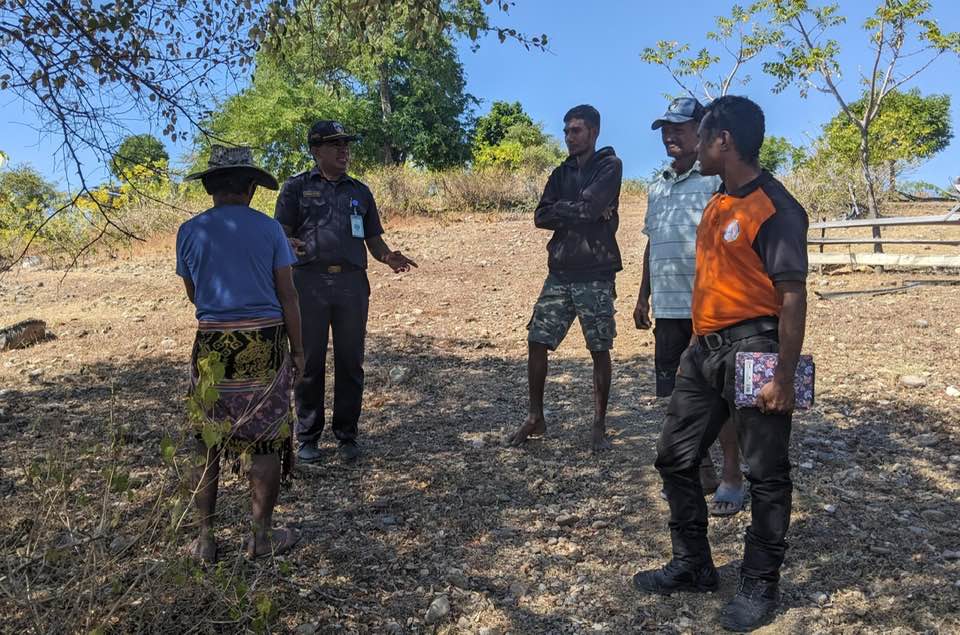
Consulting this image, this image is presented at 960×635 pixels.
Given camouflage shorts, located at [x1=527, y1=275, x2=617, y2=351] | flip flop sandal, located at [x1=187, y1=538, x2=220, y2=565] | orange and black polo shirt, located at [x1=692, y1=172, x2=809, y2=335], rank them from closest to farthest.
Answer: orange and black polo shirt, located at [x1=692, y1=172, x2=809, y2=335]
flip flop sandal, located at [x1=187, y1=538, x2=220, y2=565]
camouflage shorts, located at [x1=527, y1=275, x2=617, y2=351]

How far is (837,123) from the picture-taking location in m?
25.4

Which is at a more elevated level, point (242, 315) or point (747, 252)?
point (747, 252)

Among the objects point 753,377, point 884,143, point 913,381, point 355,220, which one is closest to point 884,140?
point 884,143

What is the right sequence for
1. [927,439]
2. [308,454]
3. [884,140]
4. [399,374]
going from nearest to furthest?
[308,454] < [927,439] < [399,374] < [884,140]

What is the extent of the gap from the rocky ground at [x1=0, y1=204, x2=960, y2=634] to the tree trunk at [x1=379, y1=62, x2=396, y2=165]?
23.5m

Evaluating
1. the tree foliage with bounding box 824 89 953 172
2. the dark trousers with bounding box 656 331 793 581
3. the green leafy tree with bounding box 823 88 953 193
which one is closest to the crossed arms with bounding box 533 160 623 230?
the dark trousers with bounding box 656 331 793 581

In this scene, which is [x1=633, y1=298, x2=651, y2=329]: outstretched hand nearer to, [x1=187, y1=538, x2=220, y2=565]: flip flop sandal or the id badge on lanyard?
the id badge on lanyard

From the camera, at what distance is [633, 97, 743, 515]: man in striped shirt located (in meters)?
3.51

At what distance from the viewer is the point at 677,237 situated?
11.8ft

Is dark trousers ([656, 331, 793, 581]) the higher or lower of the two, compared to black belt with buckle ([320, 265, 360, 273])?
lower

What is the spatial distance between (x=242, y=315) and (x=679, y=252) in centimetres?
196

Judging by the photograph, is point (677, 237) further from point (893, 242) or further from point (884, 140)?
point (884, 140)

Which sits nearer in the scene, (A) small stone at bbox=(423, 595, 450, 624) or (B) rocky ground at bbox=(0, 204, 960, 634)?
(B) rocky ground at bbox=(0, 204, 960, 634)

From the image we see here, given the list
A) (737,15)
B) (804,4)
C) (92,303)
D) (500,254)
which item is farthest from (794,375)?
(737,15)
